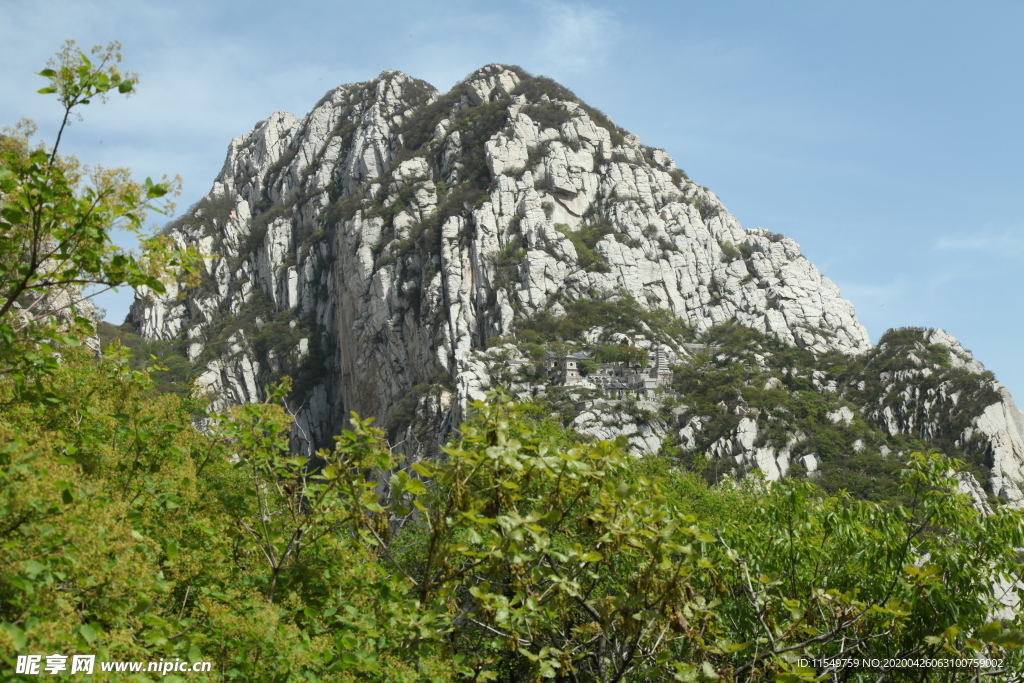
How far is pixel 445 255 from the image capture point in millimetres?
81688

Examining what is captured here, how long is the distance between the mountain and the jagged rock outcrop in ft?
0.99

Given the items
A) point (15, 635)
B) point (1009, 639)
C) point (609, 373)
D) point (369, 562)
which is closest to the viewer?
point (15, 635)

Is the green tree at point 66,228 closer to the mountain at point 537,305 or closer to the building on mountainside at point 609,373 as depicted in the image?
the mountain at point 537,305

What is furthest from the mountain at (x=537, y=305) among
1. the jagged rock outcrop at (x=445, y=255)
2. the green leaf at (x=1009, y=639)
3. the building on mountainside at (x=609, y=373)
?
the green leaf at (x=1009, y=639)

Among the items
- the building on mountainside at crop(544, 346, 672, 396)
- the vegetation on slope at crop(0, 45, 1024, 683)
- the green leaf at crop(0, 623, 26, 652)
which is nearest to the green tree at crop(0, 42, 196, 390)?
the vegetation on slope at crop(0, 45, 1024, 683)

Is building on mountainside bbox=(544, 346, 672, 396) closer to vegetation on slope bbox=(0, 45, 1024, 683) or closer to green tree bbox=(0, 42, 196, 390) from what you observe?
vegetation on slope bbox=(0, 45, 1024, 683)

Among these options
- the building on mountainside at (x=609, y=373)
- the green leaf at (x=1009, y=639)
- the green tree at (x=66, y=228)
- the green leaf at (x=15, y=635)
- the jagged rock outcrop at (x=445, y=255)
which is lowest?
the green leaf at (x=1009, y=639)

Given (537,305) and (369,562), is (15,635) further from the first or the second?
(537,305)

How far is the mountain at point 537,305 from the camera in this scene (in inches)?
2633

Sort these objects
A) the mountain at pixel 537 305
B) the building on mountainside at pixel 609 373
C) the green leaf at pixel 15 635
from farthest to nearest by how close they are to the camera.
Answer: the building on mountainside at pixel 609 373 → the mountain at pixel 537 305 → the green leaf at pixel 15 635

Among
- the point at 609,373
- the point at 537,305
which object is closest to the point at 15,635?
the point at 609,373

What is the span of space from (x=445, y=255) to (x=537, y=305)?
38.2 ft

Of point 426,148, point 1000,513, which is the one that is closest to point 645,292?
point 426,148

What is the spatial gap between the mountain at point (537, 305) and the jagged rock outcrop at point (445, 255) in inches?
11.9
